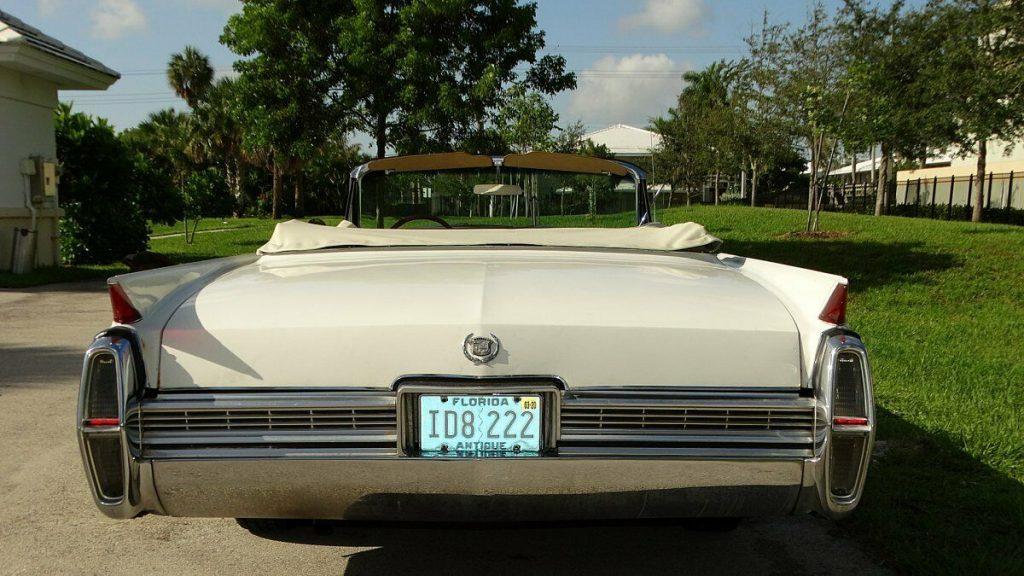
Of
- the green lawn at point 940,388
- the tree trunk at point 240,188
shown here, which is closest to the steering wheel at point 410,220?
the green lawn at point 940,388

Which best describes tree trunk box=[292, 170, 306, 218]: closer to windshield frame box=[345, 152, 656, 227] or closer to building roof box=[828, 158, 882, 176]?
building roof box=[828, 158, 882, 176]

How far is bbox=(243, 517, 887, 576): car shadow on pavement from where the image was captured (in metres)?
3.00

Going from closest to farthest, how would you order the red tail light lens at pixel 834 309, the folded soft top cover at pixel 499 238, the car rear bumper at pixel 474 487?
the car rear bumper at pixel 474 487 < the red tail light lens at pixel 834 309 < the folded soft top cover at pixel 499 238

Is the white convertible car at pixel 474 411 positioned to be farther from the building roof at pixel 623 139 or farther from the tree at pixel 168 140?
the building roof at pixel 623 139

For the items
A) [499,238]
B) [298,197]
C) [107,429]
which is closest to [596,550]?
[499,238]

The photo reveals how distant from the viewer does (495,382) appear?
2252 mm

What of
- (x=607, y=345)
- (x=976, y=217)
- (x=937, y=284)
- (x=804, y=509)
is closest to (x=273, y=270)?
(x=607, y=345)

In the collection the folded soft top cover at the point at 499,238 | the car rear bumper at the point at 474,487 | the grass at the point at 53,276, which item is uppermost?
the folded soft top cover at the point at 499,238

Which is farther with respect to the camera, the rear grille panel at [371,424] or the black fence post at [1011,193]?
the black fence post at [1011,193]

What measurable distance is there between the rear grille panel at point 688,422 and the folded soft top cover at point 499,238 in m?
1.38

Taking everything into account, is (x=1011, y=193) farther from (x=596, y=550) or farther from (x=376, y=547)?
(x=376, y=547)

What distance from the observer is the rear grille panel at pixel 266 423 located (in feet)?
7.46

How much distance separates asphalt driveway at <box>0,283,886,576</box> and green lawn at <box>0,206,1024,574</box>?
1.18ft

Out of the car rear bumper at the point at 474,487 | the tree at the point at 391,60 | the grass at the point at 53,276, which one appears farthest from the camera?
the tree at the point at 391,60
